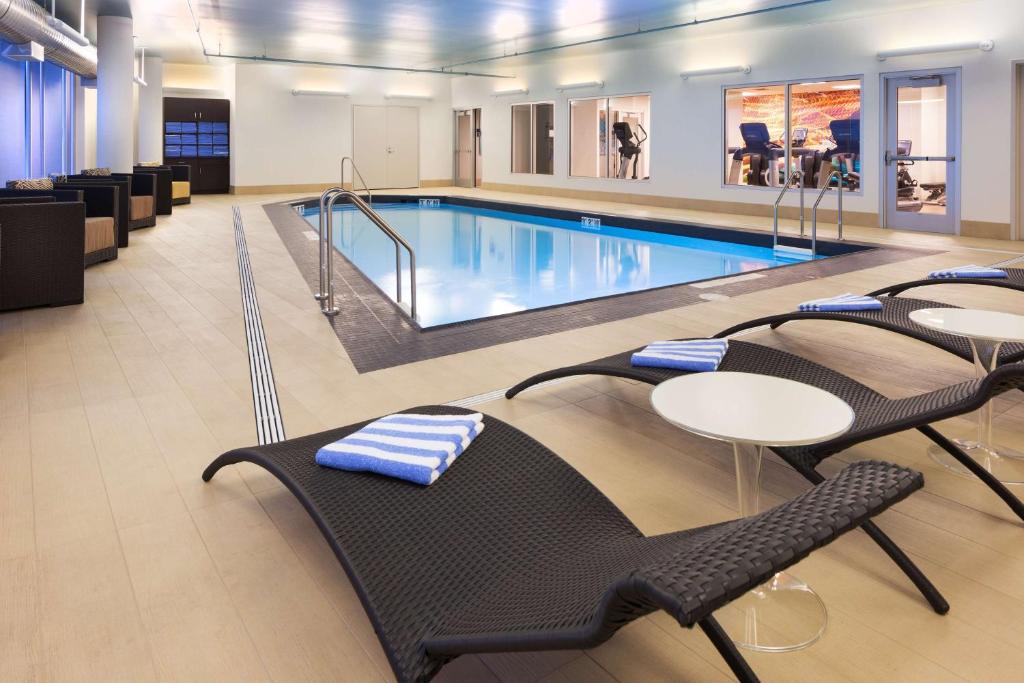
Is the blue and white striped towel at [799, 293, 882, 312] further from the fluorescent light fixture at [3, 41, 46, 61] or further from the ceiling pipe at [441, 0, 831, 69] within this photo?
the fluorescent light fixture at [3, 41, 46, 61]

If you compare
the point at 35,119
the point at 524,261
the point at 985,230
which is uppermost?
the point at 35,119

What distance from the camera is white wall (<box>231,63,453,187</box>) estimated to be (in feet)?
54.5

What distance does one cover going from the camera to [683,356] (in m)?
2.87

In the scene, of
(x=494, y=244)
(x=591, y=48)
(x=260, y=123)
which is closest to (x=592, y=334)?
(x=494, y=244)

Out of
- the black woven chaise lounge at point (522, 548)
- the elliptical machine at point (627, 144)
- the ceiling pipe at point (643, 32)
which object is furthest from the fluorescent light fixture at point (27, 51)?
the elliptical machine at point (627, 144)

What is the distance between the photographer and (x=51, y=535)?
209 cm

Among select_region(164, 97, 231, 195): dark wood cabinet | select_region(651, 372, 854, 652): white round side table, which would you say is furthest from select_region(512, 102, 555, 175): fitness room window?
select_region(651, 372, 854, 652): white round side table

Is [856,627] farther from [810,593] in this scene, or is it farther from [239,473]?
[239,473]

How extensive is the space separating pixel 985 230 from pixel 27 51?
1140 cm

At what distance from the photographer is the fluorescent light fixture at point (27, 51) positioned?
27.1 ft

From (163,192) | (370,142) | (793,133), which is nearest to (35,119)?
(163,192)

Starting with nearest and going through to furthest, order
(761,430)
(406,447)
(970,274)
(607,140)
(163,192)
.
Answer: (761,430) < (406,447) < (970,274) < (163,192) < (607,140)

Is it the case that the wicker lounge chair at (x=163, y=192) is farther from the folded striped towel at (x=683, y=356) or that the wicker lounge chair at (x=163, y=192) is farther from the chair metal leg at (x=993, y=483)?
the chair metal leg at (x=993, y=483)

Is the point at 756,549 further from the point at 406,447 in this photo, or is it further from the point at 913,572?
the point at 406,447
